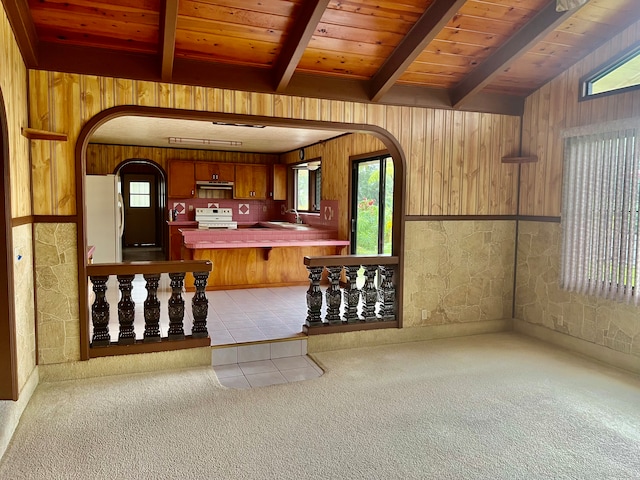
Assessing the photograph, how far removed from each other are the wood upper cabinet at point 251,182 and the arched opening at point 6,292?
286 inches

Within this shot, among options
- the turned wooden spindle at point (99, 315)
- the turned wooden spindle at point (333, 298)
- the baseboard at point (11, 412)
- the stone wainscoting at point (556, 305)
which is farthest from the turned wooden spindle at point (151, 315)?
the stone wainscoting at point (556, 305)

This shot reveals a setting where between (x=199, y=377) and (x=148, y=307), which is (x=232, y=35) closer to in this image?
(x=148, y=307)

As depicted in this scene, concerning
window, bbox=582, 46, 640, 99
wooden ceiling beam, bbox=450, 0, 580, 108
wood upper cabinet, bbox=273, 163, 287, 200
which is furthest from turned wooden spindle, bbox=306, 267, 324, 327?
wood upper cabinet, bbox=273, 163, 287, 200

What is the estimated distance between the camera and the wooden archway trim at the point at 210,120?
12.0ft

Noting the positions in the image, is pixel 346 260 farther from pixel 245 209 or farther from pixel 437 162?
pixel 245 209

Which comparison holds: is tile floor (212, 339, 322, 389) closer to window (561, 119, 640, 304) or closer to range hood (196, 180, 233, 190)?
window (561, 119, 640, 304)

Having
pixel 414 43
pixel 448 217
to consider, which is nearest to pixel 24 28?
pixel 414 43

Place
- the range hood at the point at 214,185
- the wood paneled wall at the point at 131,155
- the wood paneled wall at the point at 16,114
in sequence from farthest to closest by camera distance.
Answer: the range hood at the point at 214,185 < the wood paneled wall at the point at 131,155 < the wood paneled wall at the point at 16,114

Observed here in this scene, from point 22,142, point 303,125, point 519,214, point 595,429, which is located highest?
point 303,125

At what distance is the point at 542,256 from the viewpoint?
16.1ft

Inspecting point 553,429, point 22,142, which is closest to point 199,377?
point 22,142

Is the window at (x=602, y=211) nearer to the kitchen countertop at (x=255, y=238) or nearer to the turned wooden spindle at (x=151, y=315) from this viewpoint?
the kitchen countertop at (x=255, y=238)

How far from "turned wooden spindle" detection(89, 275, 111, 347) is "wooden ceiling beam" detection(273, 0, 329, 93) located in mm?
2184

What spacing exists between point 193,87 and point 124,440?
8.87ft
